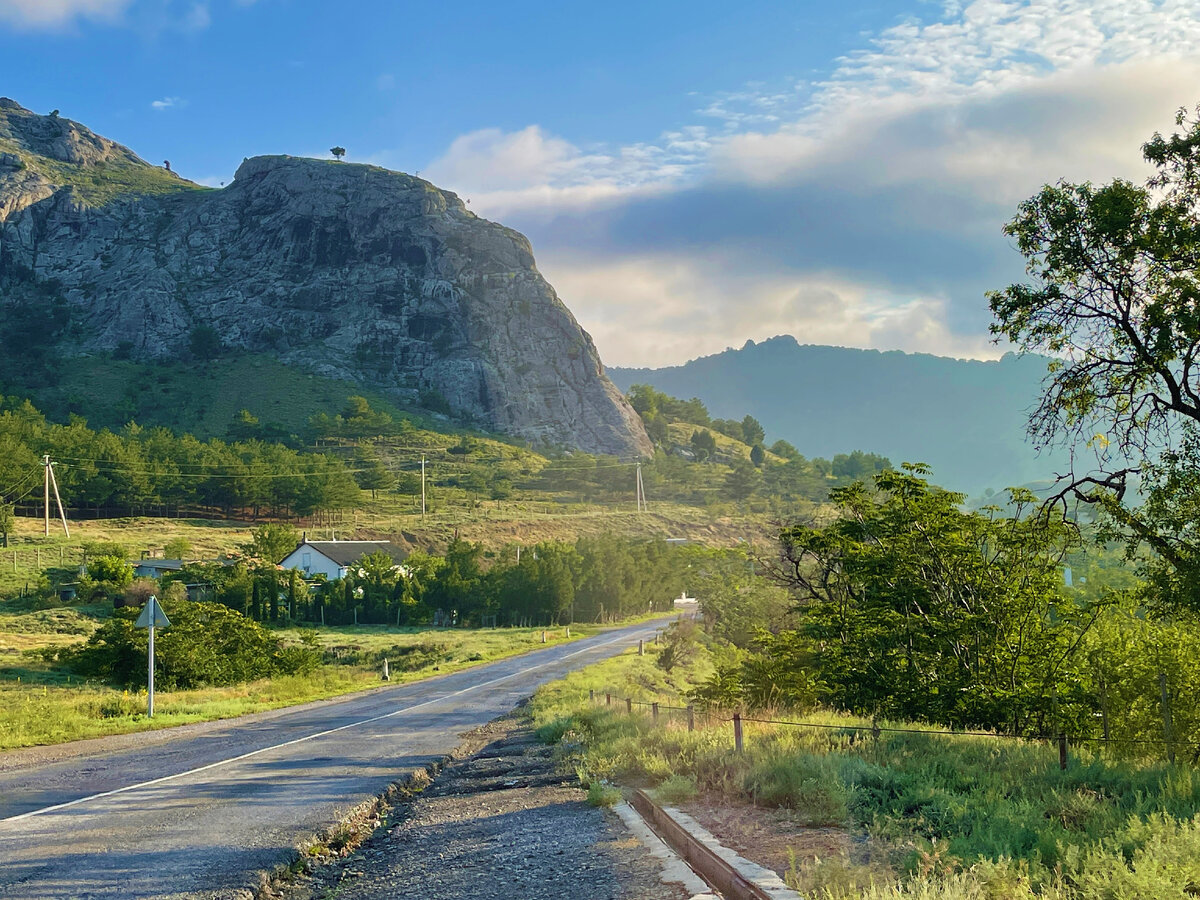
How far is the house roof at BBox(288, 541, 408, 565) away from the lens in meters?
→ 84.8

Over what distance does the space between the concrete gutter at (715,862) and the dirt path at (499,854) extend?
1.11 ft

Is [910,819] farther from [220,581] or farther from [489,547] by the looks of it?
[489,547]

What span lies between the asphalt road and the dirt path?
2.83 feet

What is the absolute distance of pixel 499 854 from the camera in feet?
28.9

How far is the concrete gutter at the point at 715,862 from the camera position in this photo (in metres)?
6.24

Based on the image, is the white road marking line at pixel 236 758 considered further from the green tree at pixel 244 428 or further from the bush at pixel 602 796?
the green tree at pixel 244 428

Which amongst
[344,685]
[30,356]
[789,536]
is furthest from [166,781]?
[30,356]

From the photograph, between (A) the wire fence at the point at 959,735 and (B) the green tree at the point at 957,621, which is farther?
(B) the green tree at the point at 957,621

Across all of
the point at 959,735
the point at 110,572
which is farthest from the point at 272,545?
the point at 959,735

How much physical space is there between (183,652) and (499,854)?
30492 mm

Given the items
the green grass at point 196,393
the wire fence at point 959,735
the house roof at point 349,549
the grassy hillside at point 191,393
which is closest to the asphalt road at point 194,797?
the wire fence at point 959,735

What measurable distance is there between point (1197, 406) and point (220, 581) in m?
66.1

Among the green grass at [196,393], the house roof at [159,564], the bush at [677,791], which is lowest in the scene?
the house roof at [159,564]

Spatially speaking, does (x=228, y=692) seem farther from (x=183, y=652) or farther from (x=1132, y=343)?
(x=1132, y=343)
